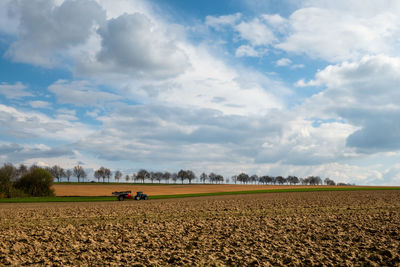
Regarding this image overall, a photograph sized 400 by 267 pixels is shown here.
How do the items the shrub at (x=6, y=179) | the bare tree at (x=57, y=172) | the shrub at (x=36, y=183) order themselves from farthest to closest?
1. the bare tree at (x=57, y=172)
2. the shrub at (x=36, y=183)
3. the shrub at (x=6, y=179)

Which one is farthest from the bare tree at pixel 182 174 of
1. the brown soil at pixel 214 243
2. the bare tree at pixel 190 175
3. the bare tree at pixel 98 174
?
the brown soil at pixel 214 243

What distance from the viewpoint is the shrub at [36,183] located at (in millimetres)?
57844

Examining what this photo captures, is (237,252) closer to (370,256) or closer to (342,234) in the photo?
(370,256)

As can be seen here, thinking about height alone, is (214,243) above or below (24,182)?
below

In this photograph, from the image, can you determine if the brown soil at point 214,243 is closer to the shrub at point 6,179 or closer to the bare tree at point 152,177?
the shrub at point 6,179

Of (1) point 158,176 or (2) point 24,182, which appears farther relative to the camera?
(1) point 158,176

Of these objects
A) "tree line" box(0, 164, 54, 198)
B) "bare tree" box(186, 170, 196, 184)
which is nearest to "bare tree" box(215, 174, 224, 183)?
"bare tree" box(186, 170, 196, 184)

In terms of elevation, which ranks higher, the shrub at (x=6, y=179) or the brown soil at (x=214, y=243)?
the shrub at (x=6, y=179)

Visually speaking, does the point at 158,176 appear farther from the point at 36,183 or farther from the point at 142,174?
the point at 36,183

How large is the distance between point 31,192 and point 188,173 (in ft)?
383

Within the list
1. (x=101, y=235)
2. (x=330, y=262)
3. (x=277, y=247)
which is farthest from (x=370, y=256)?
(x=101, y=235)

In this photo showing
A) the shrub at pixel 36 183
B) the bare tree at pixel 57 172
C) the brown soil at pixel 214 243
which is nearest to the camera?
the brown soil at pixel 214 243

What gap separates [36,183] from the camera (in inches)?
2303

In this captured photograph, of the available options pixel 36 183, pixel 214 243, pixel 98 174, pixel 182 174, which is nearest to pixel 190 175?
pixel 182 174
